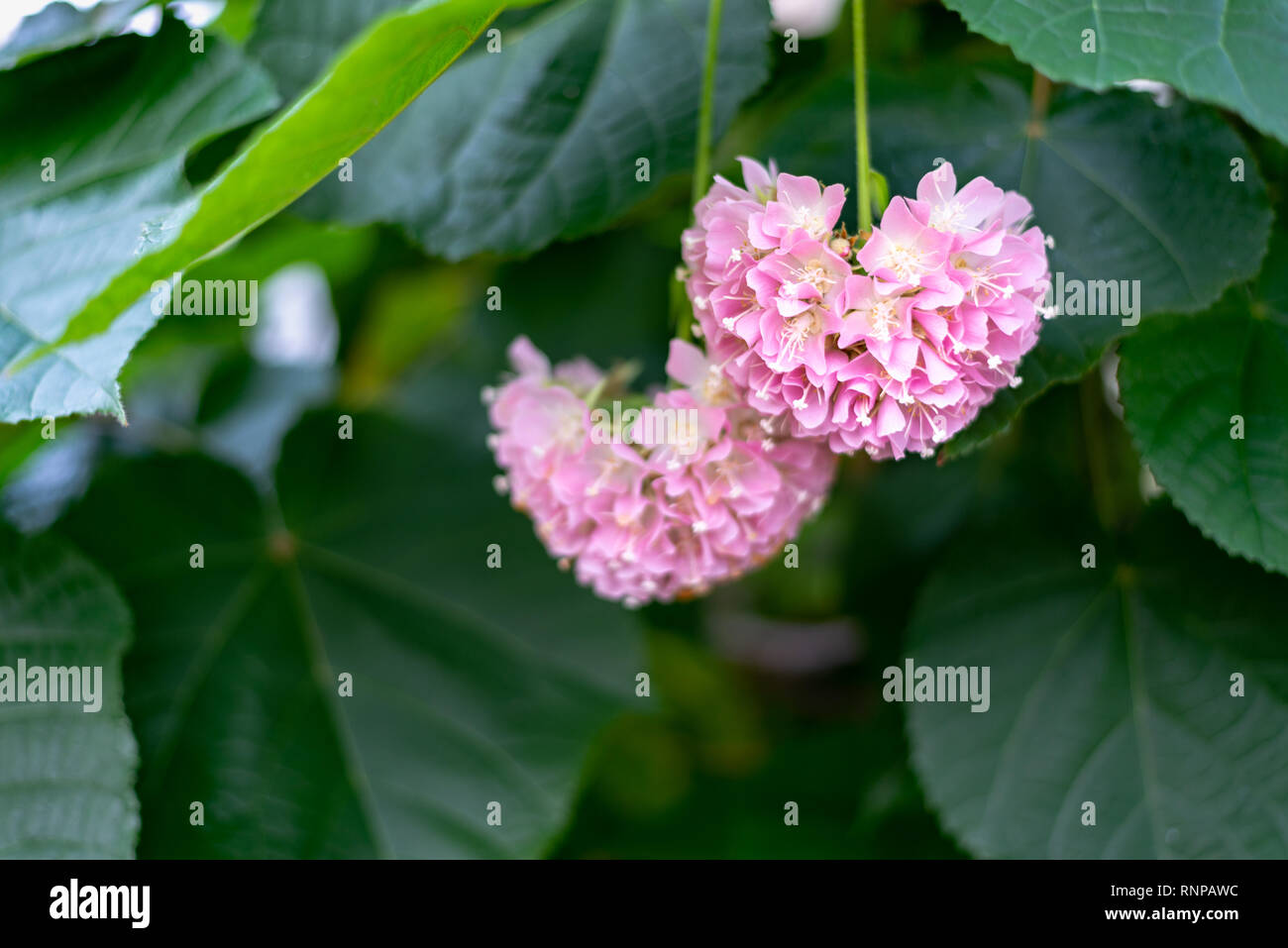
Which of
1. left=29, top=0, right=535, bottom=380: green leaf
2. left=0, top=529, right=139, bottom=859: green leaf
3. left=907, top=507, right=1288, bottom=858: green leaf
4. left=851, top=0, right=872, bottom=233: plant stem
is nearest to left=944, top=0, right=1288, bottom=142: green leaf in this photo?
left=851, top=0, right=872, bottom=233: plant stem

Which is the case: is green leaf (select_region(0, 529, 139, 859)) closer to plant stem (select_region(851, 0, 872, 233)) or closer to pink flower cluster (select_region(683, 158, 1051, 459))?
pink flower cluster (select_region(683, 158, 1051, 459))

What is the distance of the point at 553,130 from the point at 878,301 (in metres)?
0.48

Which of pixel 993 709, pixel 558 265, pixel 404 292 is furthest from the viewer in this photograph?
pixel 404 292

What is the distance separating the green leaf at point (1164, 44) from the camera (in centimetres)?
61

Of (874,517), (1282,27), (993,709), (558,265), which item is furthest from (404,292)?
(1282,27)

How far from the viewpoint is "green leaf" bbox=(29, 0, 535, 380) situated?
1.79 ft

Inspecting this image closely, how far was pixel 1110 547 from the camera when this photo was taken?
1042 millimetres

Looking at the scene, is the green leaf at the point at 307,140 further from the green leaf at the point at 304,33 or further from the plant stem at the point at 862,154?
the green leaf at the point at 304,33

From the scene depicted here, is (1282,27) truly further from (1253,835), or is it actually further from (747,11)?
(1253,835)

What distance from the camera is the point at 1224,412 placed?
82 centimetres

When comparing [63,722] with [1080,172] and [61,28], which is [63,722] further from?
[1080,172]

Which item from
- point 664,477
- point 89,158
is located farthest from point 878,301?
point 89,158
